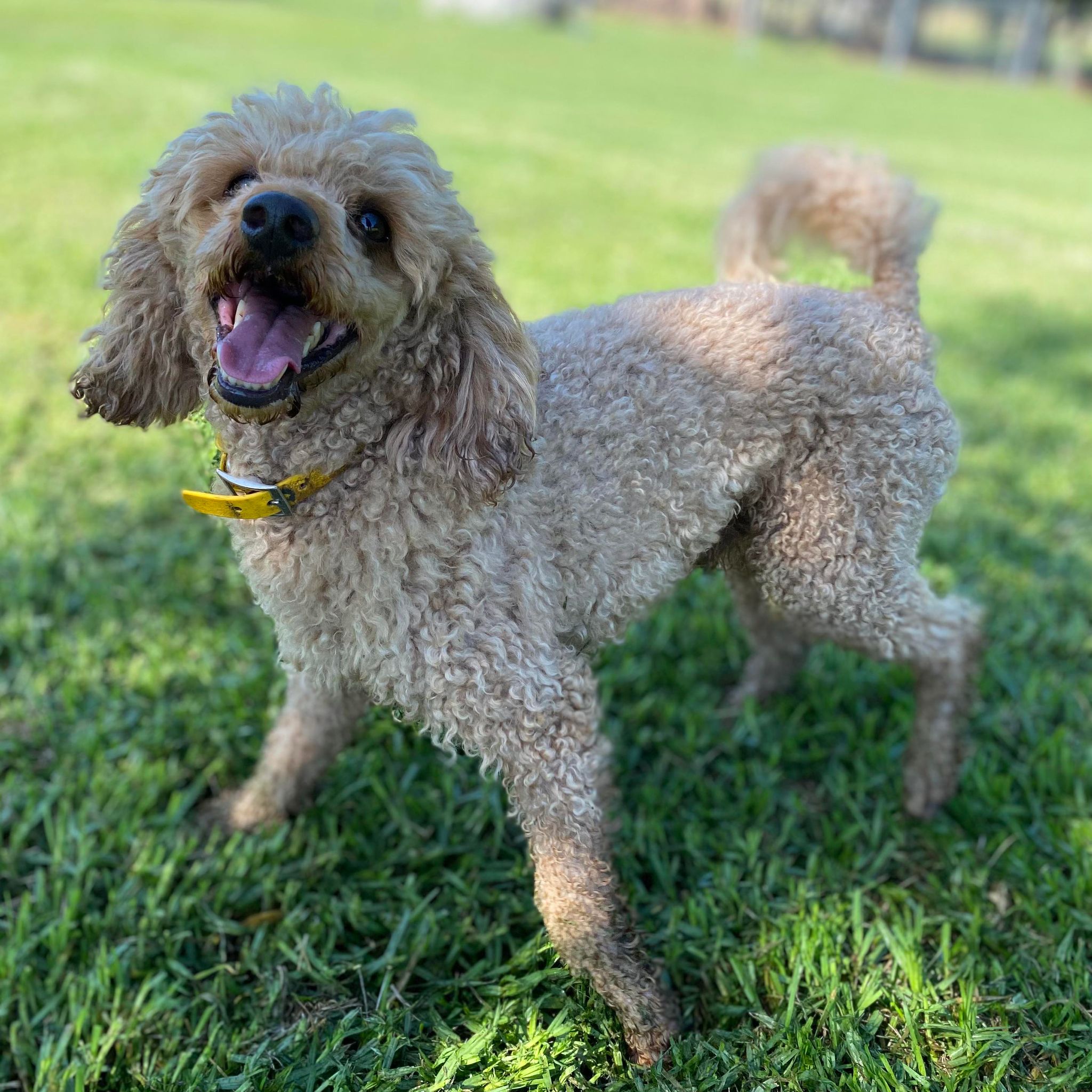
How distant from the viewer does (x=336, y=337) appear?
1.87 metres

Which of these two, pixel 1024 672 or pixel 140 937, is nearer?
pixel 140 937

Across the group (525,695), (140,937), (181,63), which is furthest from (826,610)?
(181,63)

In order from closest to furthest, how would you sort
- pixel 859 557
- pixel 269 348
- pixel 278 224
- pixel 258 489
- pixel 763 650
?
pixel 278 224 → pixel 269 348 → pixel 258 489 → pixel 859 557 → pixel 763 650

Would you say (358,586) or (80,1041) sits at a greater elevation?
(358,586)

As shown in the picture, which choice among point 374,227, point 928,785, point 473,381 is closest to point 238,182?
point 374,227

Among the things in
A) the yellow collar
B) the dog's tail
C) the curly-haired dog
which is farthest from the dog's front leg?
the dog's tail

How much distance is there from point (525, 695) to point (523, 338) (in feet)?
2.54

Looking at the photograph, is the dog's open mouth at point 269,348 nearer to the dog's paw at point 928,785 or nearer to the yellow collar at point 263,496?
the yellow collar at point 263,496

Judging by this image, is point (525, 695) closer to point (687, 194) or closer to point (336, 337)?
point (336, 337)

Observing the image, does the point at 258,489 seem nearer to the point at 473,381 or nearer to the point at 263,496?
the point at 263,496

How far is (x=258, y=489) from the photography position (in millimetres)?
2055

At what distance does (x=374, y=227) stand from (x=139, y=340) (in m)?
0.61

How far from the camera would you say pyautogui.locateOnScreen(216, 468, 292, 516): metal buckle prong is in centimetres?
202

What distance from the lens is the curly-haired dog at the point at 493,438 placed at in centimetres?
189
